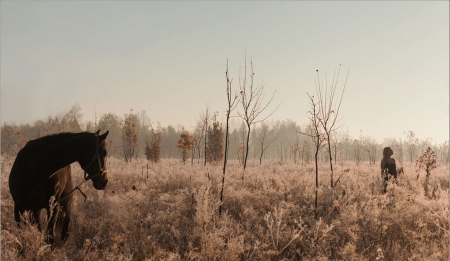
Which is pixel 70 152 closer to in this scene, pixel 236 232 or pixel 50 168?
pixel 50 168

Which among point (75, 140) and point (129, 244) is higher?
point (75, 140)

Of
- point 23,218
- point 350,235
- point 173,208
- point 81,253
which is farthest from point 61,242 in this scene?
point 350,235

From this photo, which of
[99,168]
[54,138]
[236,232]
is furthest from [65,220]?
[236,232]

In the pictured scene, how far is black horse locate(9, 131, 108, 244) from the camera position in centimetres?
470

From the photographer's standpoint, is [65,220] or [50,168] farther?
[65,220]

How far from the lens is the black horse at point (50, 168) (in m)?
4.70

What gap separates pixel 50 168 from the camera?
15.7 ft

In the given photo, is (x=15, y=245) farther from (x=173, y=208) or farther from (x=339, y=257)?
(x=339, y=257)

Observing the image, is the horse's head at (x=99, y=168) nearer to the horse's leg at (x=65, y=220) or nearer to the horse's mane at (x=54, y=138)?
the horse's mane at (x=54, y=138)

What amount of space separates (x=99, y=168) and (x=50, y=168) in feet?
2.44

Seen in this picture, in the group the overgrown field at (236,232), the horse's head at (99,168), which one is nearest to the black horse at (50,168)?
the horse's head at (99,168)

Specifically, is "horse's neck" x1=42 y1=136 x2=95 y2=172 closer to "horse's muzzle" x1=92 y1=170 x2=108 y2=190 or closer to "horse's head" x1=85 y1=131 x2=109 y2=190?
"horse's head" x1=85 y1=131 x2=109 y2=190

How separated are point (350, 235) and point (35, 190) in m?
5.53

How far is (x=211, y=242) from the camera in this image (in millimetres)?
4418
